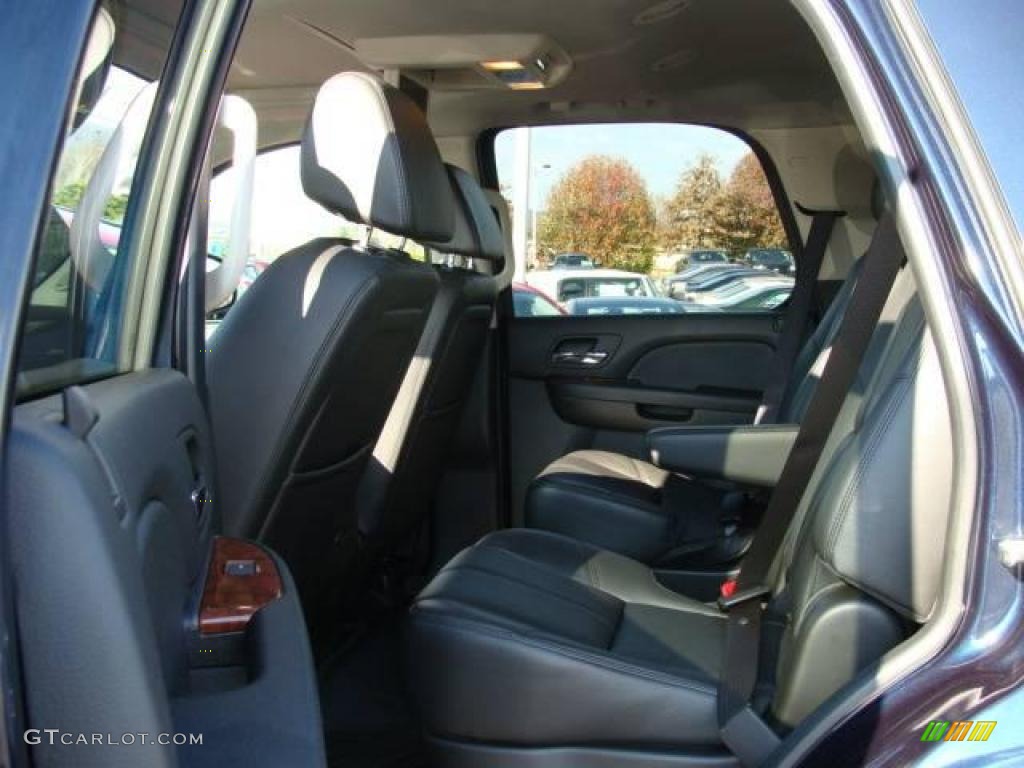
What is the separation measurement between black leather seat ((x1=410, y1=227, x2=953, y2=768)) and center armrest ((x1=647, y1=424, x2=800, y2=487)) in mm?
374

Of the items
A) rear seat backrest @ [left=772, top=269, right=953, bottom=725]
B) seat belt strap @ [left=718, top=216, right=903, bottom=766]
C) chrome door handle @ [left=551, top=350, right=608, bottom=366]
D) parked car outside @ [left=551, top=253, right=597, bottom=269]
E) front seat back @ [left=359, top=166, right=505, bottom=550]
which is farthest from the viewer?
chrome door handle @ [left=551, top=350, right=608, bottom=366]

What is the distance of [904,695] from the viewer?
95 cm

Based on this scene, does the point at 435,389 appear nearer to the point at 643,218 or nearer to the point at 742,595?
the point at 742,595

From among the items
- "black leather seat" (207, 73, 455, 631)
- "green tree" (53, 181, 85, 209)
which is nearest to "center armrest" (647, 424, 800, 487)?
"black leather seat" (207, 73, 455, 631)

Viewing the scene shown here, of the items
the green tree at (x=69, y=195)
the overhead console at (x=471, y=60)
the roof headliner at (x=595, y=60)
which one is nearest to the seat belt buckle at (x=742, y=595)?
the green tree at (x=69, y=195)

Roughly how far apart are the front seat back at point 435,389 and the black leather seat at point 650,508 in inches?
12.0

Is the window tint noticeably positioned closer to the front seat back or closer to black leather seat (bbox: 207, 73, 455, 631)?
the front seat back

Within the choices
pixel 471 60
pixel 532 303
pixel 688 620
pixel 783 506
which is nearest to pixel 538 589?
pixel 688 620

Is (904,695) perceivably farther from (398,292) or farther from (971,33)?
(398,292)

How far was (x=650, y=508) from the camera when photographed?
2.42m

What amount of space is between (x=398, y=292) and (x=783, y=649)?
34.4 inches

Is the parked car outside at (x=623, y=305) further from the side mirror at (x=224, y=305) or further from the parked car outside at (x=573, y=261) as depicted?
the side mirror at (x=224, y=305)

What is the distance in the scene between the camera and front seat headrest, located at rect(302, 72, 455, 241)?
1.60 m

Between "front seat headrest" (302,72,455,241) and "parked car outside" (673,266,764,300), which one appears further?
"parked car outside" (673,266,764,300)
